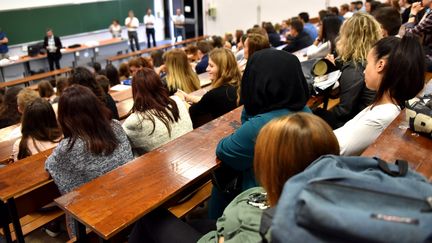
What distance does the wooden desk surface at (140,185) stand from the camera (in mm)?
1418

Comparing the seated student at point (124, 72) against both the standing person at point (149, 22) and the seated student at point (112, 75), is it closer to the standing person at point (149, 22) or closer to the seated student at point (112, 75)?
the seated student at point (112, 75)

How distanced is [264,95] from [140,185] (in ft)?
2.20

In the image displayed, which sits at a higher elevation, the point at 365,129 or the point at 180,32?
the point at 365,129

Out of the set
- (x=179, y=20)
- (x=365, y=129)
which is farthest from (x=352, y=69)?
(x=179, y=20)

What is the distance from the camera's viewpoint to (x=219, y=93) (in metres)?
2.86

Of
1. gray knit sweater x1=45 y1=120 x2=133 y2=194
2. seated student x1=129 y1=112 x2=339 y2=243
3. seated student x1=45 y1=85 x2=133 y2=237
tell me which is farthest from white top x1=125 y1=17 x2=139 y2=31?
seated student x1=129 y1=112 x2=339 y2=243

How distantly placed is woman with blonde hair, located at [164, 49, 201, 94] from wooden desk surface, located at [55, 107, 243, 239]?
62.4 inches

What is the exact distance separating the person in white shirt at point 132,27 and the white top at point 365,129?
10520mm

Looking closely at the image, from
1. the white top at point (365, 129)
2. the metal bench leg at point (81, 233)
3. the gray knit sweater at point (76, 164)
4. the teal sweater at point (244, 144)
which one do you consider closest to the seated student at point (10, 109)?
the gray knit sweater at point (76, 164)

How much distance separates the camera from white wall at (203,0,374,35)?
1055 cm

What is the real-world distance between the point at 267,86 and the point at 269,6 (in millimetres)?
10228

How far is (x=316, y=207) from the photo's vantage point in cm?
81

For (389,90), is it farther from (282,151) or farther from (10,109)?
(10,109)

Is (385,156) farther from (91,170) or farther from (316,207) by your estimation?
(91,170)
